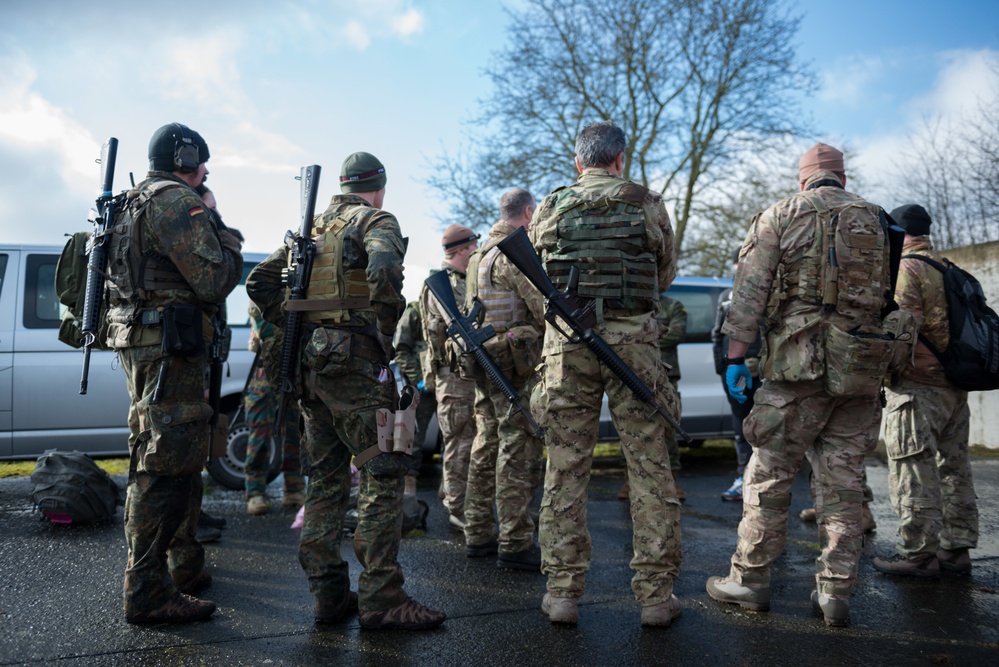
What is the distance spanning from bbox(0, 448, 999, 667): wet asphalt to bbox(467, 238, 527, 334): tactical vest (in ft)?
4.57

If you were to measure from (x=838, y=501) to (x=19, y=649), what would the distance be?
11.5ft

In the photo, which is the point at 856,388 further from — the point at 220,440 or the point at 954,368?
the point at 220,440

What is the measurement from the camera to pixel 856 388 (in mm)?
3361

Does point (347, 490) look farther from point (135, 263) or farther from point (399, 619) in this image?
point (135, 263)

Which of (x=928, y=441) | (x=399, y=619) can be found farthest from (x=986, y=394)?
(x=399, y=619)

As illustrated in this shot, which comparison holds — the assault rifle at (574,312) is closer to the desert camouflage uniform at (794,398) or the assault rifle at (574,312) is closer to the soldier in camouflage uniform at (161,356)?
the desert camouflage uniform at (794,398)

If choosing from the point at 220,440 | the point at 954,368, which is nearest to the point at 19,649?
the point at 220,440

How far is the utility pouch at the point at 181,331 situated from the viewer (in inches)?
130

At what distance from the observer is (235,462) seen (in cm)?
641

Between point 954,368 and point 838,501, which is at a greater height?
point 954,368

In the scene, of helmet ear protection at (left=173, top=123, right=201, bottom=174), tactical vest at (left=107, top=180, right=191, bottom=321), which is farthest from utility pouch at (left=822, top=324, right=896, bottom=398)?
helmet ear protection at (left=173, top=123, right=201, bottom=174)

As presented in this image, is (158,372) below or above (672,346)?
below

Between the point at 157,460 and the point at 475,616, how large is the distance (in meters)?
1.55

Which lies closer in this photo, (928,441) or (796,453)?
(796,453)
